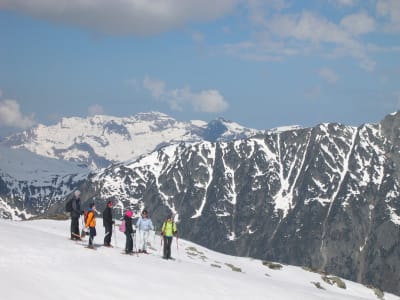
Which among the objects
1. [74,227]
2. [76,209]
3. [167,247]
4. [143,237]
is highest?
[76,209]

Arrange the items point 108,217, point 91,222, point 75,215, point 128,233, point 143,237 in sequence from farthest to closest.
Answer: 1. point 143,237
2. point 108,217
3. point 75,215
4. point 128,233
5. point 91,222

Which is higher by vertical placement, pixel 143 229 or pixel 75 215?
pixel 75 215

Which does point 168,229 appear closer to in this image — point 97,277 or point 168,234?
point 168,234

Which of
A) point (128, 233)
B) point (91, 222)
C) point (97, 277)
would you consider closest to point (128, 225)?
point (128, 233)

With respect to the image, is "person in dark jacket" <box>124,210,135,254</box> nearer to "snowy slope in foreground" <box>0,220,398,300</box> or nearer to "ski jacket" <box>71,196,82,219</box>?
"snowy slope in foreground" <box>0,220,398,300</box>

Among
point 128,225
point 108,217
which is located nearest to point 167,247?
point 128,225

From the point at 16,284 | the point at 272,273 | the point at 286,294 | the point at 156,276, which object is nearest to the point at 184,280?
the point at 156,276

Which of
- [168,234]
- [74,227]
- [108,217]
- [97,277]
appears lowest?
[97,277]

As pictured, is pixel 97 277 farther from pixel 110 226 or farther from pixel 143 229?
pixel 143 229

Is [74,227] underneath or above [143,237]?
above

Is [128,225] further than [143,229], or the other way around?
[143,229]

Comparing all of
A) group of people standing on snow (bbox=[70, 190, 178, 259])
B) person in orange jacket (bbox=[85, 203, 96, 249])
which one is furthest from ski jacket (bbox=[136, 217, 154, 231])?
person in orange jacket (bbox=[85, 203, 96, 249])

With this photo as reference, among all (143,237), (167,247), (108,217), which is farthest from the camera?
(143,237)

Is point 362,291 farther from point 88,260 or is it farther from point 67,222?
point 88,260
